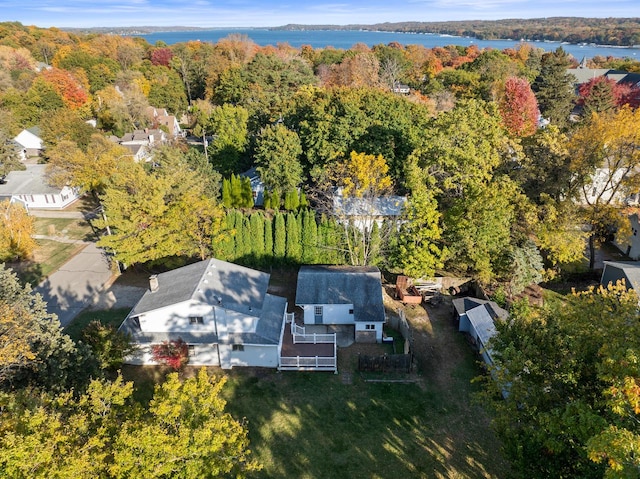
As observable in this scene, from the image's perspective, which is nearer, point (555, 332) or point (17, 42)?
point (555, 332)

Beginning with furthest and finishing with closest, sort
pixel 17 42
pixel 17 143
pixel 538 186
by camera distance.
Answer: pixel 17 42, pixel 17 143, pixel 538 186

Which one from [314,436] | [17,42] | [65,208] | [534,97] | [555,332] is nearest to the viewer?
[555,332]

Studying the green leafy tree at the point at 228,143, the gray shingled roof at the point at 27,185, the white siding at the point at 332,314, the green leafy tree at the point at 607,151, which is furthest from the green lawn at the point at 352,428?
the gray shingled roof at the point at 27,185

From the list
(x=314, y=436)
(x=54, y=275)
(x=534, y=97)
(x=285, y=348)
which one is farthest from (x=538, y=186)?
(x=54, y=275)

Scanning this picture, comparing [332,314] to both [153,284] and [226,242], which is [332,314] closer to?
[153,284]

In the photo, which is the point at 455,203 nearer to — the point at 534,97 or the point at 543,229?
the point at 543,229

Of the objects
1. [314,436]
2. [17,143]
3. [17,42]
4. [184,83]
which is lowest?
[314,436]

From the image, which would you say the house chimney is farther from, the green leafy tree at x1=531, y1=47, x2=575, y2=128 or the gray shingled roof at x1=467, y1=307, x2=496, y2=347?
the green leafy tree at x1=531, y1=47, x2=575, y2=128

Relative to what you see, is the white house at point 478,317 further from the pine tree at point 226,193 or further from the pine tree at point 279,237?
the pine tree at point 226,193

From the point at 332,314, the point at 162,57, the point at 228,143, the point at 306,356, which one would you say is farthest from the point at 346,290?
the point at 162,57
